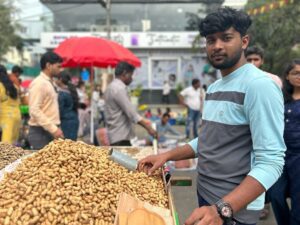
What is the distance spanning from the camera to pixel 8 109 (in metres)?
5.53

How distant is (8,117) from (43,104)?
1.11 metres

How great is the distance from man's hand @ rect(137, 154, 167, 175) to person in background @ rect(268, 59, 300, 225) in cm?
147

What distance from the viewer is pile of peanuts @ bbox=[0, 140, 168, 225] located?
183 cm

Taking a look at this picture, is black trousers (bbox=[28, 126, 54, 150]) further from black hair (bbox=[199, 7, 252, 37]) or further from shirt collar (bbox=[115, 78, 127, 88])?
black hair (bbox=[199, 7, 252, 37])

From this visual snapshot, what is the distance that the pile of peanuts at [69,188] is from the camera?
1.83 m

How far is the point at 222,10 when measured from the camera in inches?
74.0

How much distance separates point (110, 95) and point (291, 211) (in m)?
2.59

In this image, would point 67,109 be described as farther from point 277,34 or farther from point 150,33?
point 150,33

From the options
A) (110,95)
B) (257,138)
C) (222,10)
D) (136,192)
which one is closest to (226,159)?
(257,138)

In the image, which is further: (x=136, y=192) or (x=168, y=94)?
(x=168, y=94)

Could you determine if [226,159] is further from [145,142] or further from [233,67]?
[145,142]

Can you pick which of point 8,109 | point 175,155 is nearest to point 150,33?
point 8,109

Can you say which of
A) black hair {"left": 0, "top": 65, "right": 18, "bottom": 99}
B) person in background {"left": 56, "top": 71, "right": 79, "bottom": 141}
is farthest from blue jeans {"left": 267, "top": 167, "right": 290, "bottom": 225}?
black hair {"left": 0, "top": 65, "right": 18, "bottom": 99}

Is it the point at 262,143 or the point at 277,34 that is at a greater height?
the point at 262,143
